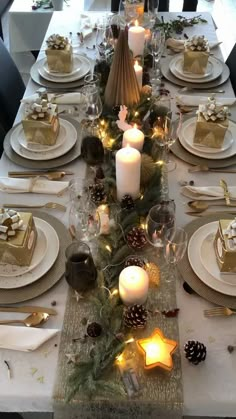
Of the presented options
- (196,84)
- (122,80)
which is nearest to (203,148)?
(122,80)

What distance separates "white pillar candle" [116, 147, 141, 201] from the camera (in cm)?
113

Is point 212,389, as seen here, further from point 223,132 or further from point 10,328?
point 223,132

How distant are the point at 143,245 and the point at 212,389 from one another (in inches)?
15.1

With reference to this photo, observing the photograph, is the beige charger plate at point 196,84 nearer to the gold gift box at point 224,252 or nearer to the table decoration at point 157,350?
the gold gift box at point 224,252

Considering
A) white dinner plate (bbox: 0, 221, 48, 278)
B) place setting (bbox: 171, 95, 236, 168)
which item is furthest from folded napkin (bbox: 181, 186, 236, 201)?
white dinner plate (bbox: 0, 221, 48, 278)

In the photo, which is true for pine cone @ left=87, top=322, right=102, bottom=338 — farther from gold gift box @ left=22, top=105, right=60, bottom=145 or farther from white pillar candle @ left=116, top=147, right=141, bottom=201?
gold gift box @ left=22, top=105, right=60, bottom=145

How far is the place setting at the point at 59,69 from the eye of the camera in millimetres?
1729

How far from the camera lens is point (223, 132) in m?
1.36

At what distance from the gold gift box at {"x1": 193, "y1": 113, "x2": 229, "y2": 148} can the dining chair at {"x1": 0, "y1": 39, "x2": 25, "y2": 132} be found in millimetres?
884

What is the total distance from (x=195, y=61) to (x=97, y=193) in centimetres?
88

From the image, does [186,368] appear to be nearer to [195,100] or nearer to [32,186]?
[32,186]

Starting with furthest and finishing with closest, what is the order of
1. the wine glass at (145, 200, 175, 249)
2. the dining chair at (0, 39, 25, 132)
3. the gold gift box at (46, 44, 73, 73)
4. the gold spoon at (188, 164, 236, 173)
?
the dining chair at (0, 39, 25, 132) → the gold gift box at (46, 44, 73, 73) → the gold spoon at (188, 164, 236, 173) → the wine glass at (145, 200, 175, 249)

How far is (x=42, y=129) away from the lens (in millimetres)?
1377

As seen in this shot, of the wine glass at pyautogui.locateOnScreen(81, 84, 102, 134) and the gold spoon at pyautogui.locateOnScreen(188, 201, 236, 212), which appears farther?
the wine glass at pyautogui.locateOnScreen(81, 84, 102, 134)
